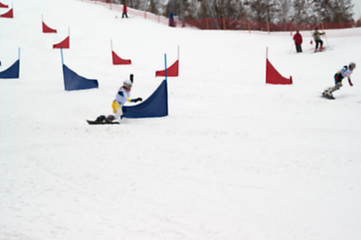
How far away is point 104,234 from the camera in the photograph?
9.61ft

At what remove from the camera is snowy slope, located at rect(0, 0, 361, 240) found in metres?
3.15

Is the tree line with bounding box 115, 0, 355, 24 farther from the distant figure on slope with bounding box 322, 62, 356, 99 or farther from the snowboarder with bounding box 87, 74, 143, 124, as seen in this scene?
the snowboarder with bounding box 87, 74, 143, 124

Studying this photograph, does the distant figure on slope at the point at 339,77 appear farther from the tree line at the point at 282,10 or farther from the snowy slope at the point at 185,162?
the tree line at the point at 282,10

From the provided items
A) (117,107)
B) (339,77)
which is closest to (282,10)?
(339,77)

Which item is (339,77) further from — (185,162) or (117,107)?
(185,162)

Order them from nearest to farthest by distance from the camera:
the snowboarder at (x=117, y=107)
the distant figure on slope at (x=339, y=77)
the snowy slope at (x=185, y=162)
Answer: the snowy slope at (x=185, y=162) < the snowboarder at (x=117, y=107) < the distant figure on slope at (x=339, y=77)

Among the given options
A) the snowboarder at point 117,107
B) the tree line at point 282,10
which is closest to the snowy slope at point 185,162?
the snowboarder at point 117,107

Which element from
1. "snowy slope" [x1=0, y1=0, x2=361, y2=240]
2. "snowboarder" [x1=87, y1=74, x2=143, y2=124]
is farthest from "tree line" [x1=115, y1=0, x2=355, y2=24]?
"snowboarder" [x1=87, y1=74, x2=143, y2=124]

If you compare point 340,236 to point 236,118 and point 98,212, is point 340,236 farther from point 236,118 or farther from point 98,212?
point 236,118

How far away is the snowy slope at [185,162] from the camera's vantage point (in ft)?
10.3

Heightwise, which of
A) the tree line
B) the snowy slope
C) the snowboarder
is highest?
the tree line

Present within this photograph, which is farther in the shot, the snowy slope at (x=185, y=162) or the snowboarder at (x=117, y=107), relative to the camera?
the snowboarder at (x=117, y=107)

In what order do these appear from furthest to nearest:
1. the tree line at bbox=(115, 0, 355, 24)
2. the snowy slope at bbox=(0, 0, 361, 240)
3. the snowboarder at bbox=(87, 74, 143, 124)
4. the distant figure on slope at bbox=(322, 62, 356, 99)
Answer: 1. the tree line at bbox=(115, 0, 355, 24)
2. the distant figure on slope at bbox=(322, 62, 356, 99)
3. the snowboarder at bbox=(87, 74, 143, 124)
4. the snowy slope at bbox=(0, 0, 361, 240)

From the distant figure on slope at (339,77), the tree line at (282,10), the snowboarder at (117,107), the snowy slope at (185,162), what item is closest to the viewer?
the snowy slope at (185,162)
